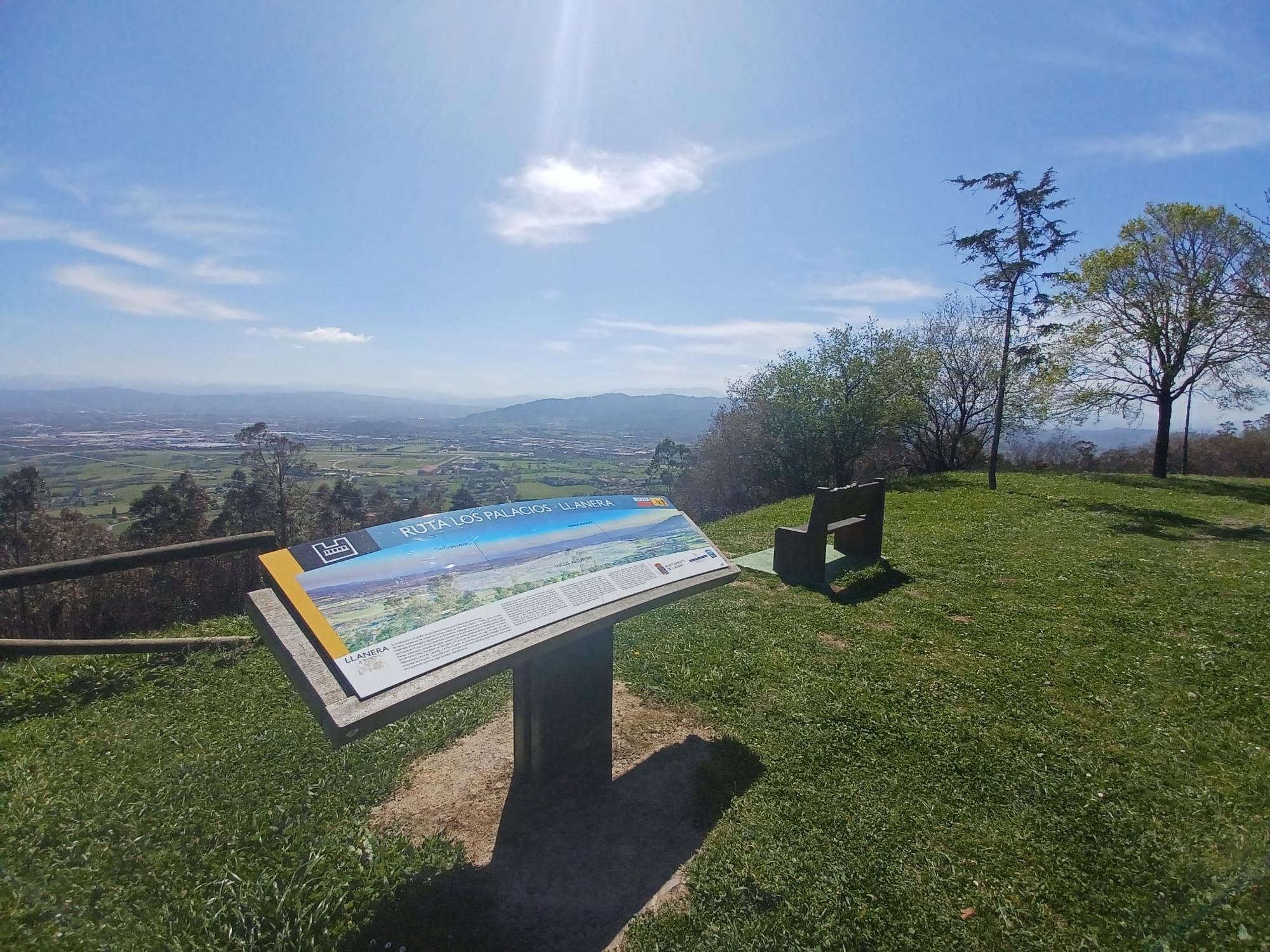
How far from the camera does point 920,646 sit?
18.6ft

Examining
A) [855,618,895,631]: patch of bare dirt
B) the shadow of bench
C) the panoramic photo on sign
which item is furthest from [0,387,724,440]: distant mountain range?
the panoramic photo on sign

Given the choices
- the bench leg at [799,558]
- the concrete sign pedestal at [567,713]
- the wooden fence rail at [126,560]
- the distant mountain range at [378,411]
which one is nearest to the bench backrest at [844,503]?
the bench leg at [799,558]

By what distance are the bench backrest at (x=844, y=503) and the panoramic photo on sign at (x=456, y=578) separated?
3838 mm

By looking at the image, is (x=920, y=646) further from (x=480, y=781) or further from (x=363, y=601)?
(x=363, y=601)

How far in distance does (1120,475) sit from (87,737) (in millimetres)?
25716

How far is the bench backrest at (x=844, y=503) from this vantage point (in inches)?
296

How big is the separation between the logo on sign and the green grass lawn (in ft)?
4.81

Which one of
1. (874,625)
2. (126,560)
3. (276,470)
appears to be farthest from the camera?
(276,470)

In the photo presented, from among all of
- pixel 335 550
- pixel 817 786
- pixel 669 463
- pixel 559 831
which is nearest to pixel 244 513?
pixel 669 463

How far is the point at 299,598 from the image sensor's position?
8.61ft

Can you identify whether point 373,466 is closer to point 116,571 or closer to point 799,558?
point 116,571

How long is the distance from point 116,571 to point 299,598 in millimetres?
4011

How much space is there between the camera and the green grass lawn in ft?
8.46

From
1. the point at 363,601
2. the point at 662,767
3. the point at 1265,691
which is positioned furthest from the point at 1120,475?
the point at 363,601
